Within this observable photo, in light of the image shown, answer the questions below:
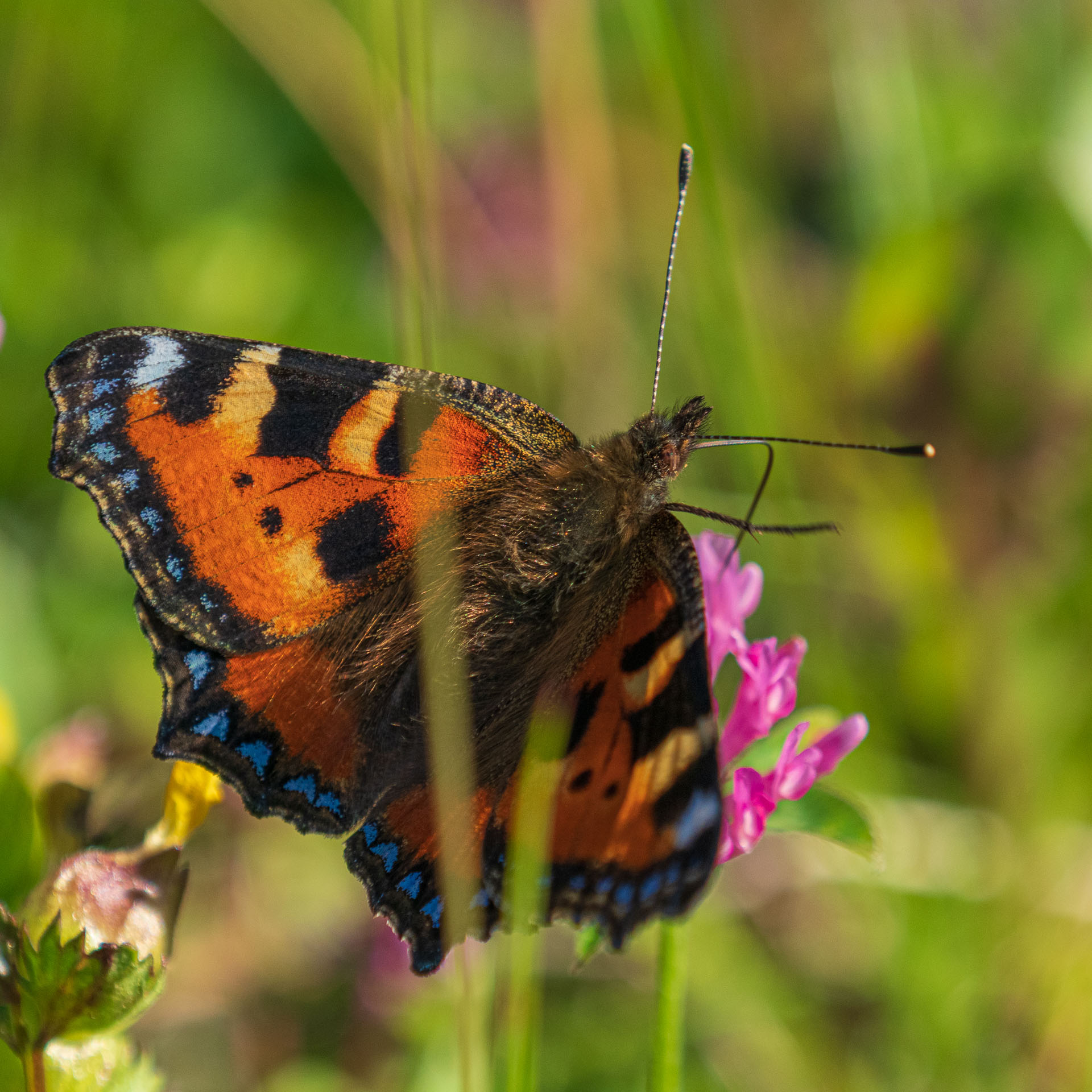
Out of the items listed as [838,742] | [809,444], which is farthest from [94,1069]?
[809,444]

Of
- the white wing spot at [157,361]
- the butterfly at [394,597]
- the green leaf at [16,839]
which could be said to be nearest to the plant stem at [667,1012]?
the butterfly at [394,597]

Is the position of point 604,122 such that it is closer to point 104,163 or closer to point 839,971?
point 104,163

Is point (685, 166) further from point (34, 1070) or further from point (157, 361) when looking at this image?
point (34, 1070)

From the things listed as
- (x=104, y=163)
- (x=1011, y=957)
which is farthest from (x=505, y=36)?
(x=1011, y=957)

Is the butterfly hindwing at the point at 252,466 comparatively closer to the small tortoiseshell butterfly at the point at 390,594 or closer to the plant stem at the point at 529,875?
the small tortoiseshell butterfly at the point at 390,594

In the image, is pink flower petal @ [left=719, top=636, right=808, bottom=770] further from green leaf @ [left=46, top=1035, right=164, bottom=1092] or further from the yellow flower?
green leaf @ [left=46, top=1035, right=164, bottom=1092]

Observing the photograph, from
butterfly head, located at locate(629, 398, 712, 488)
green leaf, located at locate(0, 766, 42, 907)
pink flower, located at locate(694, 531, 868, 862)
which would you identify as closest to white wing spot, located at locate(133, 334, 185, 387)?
green leaf, located at locate(0, 766, 42, 907)
